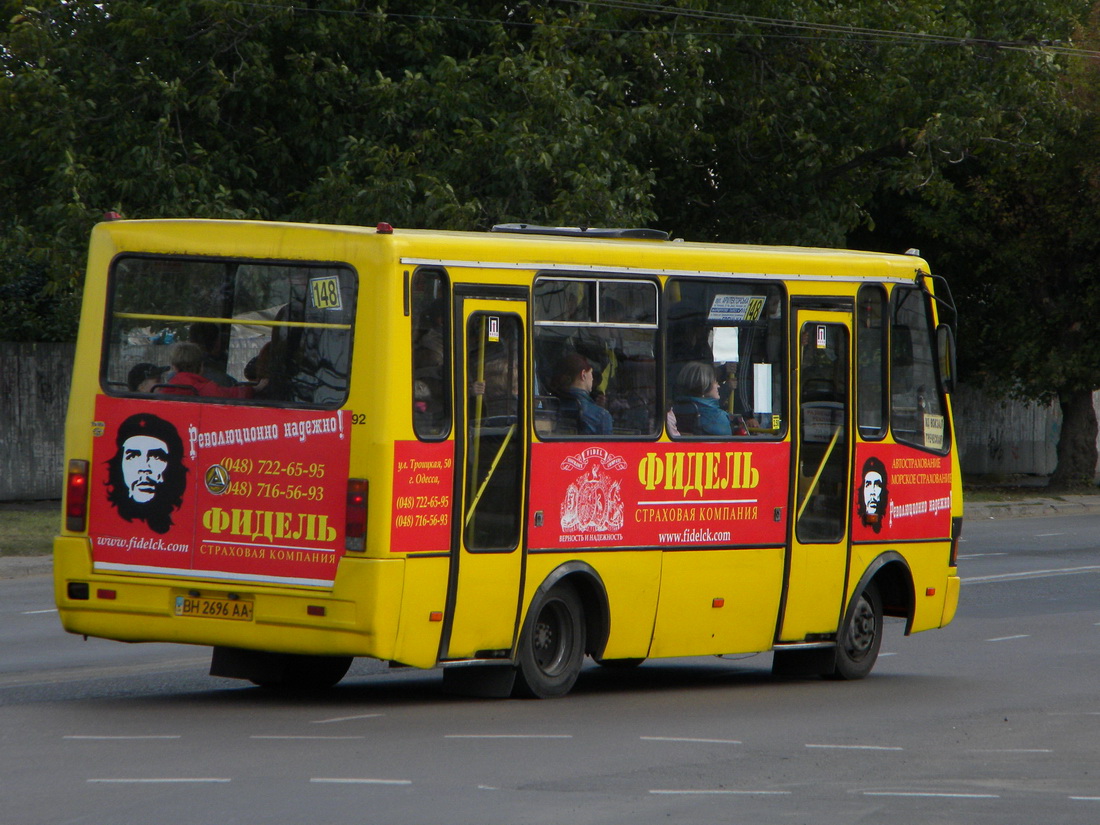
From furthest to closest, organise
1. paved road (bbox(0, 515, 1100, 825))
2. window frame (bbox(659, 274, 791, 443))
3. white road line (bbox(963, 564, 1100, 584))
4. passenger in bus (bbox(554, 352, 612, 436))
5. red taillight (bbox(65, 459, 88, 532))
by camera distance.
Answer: white road line (bbox(963, 564, 1100, 584)), window frame (bbox(659, 274, 791, 443)), passenger in bus (bbox(554, 352, 612, 436)), red taillight (bbox(65, 459, 88, 532)), paved road (bbox(0, 515, 1100, 825))

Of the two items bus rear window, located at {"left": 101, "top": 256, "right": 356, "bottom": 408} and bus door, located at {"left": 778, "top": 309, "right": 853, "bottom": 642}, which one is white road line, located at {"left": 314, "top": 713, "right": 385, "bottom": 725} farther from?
bus door, located at {"left": 778, "top": 309, "right": 853, "bottom": 642}

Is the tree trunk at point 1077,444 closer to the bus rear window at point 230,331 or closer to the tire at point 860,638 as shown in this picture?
the tire at point 860,638

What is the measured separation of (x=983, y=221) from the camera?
1287 inches

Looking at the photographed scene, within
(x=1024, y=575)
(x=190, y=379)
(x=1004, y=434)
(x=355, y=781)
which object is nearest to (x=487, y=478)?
(x=190, y=379)

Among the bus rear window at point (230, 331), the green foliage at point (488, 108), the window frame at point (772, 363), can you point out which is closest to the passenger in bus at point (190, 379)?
the bus rear window at point (230, 331)

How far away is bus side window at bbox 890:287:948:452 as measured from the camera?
11938 mm

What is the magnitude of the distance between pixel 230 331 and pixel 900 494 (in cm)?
487

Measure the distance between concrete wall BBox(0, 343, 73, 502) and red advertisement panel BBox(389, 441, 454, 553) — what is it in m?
15.9

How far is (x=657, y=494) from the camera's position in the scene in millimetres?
10383

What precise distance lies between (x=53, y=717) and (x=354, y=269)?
2757 mm

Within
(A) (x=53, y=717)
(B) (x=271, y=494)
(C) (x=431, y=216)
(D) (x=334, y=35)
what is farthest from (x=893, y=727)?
(D) (x=334, y=35)

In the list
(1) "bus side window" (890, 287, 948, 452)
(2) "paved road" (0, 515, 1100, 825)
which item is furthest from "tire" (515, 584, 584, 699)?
(1) "bus side window" (890, 287, 948, 452)

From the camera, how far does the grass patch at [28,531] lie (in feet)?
60.1

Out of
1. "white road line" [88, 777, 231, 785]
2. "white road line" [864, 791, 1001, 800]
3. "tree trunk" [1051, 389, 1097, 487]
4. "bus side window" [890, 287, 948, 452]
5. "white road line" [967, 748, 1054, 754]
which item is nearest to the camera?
"white road line" [88, 777, 231, 785]
